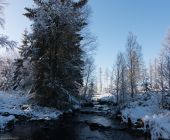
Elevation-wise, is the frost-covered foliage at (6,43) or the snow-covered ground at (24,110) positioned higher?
the frost-covered foliage at (6,43)

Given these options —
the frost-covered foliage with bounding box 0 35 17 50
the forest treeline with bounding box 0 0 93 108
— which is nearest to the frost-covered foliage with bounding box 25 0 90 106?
the forest treeline with bounding box 0 0 93 108

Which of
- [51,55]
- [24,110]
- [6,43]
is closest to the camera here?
[6,43]

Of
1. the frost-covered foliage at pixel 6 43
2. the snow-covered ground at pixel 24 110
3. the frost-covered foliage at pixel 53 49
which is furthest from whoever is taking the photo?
the frost-covered foliage at pixel 53 49

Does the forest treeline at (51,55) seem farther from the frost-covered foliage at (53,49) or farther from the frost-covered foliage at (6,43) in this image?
the frost-covered foliage at (6,43)

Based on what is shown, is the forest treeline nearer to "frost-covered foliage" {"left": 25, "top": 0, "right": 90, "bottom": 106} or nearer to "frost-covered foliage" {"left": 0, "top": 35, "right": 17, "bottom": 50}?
"frost-covered foliage" {"left": 25, "top": 0, "right": 90, "bottom": 106}

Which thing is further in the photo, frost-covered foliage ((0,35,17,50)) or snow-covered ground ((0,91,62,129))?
snow-covered ground ((0,91,62,129))

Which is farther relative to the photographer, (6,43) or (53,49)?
(53,49)

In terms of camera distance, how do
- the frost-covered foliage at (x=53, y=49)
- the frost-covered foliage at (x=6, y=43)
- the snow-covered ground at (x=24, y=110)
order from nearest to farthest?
the frost-covered foliage at (x=6, y=43), the snow-covered ground at (x=24, y=110), the frost-covered foliage at (x=53, y=49)

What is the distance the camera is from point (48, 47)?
3091 cm

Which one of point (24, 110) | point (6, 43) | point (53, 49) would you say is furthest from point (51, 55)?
point (6, 43)

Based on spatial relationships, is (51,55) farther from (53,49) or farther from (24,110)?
(24,110)

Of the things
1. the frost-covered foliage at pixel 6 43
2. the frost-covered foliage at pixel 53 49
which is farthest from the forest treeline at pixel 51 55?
the frost-covered foliage at pixel 6 43

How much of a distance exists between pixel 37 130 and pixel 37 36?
1467 cm

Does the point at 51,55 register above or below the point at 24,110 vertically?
above
